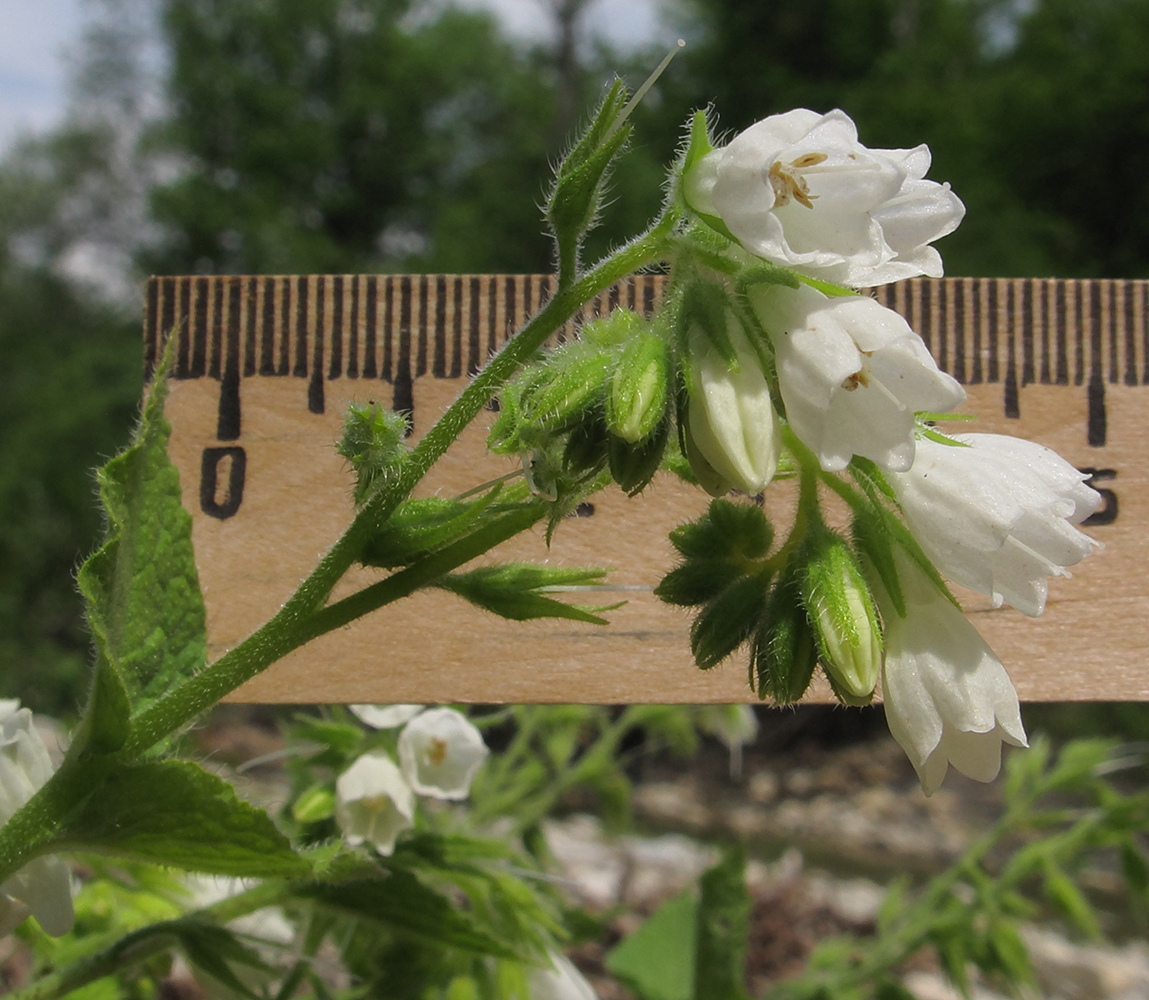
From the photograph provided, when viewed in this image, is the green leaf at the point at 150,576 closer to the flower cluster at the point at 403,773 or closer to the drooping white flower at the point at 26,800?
the drooping white flower at the point at 26,800

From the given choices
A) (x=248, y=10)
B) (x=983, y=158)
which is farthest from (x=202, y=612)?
(x=248, y=10)

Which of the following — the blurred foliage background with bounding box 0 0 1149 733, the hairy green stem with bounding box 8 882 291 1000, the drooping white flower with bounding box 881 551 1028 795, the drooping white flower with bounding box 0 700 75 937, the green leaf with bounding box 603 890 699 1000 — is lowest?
the green leaf with bounding box 603 890 699 1000

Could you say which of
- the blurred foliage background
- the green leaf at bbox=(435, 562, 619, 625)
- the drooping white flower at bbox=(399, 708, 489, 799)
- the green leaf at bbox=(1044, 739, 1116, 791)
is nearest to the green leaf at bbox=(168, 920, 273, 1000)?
the drooping white flower at bbox=(399, 708, 489, 799)

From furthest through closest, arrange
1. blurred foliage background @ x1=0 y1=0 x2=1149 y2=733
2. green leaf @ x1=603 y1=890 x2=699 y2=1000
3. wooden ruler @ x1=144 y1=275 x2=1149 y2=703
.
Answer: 1. blurred foliage background @ x1=0 y1=0 x2=1149 y2=733
2. green leaf @ x1=603 y1=890 x2=699 y2=1000
3. wooden ruler @ x1=144 y1=275 x2=1149 y2=703

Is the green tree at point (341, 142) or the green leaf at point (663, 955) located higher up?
the green tree at point (341, 142)

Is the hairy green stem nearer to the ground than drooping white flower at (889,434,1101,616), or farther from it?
nearer to the ground

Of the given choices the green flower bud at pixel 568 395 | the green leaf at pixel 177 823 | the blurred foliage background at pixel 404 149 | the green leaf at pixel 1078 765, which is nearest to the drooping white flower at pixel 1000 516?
the green flower bud at pixel 568 395

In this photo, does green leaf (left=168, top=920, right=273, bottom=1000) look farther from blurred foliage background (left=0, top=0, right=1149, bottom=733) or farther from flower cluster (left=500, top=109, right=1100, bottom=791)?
blurred foliage background (left=0, top=0, right=1149, bottom=733)

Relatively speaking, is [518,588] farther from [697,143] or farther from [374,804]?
[374,804]
